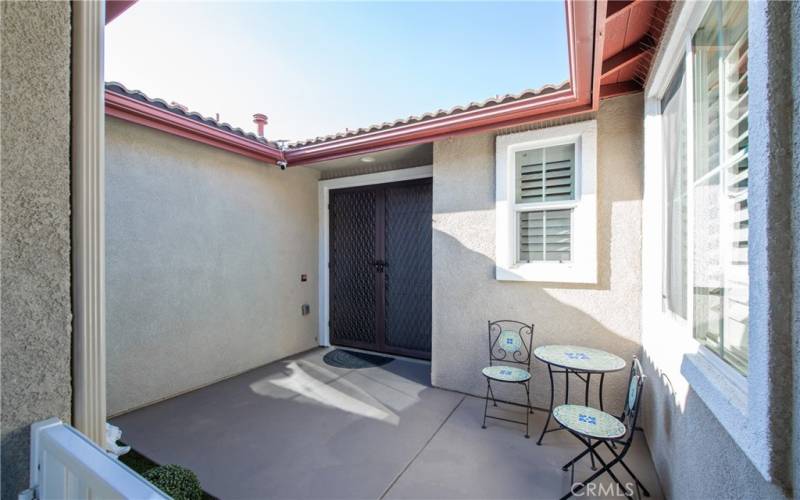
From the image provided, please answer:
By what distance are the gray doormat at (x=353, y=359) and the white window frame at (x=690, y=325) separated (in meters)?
3.93

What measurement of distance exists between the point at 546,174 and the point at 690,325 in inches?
96.3

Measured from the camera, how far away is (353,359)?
591cm

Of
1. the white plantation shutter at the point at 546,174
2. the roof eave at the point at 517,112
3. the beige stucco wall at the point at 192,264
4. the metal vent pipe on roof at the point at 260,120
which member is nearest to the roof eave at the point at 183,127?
the beige stucco wall at the point at 192,264

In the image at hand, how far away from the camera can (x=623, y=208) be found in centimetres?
363

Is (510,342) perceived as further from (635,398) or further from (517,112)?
(517,112)

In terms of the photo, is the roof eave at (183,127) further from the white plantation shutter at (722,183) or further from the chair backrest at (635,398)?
the chair backrest at (635,398)

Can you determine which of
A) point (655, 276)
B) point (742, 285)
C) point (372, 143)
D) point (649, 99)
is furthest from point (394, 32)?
point (742, 285)

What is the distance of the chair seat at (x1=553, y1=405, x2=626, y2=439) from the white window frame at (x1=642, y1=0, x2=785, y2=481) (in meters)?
0.58

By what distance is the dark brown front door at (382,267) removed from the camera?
5871mm

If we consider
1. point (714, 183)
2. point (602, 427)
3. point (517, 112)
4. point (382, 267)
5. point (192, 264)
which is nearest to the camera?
point (714, 183)

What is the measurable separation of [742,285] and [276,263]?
579 centimetres

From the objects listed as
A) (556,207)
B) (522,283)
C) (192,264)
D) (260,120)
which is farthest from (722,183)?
(260,120)

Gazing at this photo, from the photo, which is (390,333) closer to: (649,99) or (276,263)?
(276,263)

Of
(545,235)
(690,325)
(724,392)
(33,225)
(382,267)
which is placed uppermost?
(545,235)
